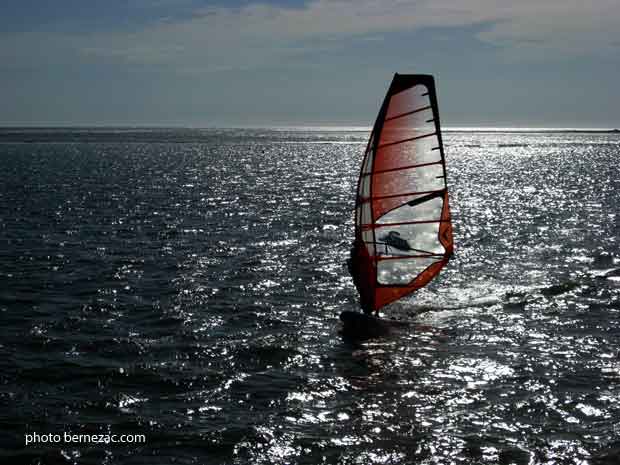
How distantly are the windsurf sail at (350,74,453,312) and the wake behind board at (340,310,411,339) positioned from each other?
0.51 meters

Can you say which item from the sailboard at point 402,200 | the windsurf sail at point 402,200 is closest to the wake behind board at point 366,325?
the sailboard at point 402,200

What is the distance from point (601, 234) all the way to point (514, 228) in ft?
14.0

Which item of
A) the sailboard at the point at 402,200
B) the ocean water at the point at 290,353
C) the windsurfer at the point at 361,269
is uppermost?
the sailboard at the point at 402,200

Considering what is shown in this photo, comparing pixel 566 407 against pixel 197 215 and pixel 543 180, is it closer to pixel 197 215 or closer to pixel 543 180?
pixel 197 215

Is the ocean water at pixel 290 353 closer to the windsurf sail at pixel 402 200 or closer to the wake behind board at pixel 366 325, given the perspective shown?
the wake behind board at pixel 366 325

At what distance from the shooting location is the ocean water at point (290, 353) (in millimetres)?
11953

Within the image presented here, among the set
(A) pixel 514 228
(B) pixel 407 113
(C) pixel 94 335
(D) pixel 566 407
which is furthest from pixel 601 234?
(C) pixel 94 335

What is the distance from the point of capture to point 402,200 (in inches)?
707

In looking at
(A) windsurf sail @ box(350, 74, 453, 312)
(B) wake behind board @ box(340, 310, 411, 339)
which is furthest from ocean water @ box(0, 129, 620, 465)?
(A) windsurf sail @ box(350, 74, 453, 312)

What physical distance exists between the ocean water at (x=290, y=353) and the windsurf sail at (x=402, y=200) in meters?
1.37

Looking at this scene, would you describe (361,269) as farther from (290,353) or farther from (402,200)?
(290,353)

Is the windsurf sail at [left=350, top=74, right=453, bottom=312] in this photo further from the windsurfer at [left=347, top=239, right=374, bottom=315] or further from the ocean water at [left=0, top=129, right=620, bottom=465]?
the ocean water at [left=0, top=129, right=620, bottom=465]

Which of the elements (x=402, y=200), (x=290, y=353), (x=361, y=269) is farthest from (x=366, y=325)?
(x=402, y=200)

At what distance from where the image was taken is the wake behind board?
17.7m
